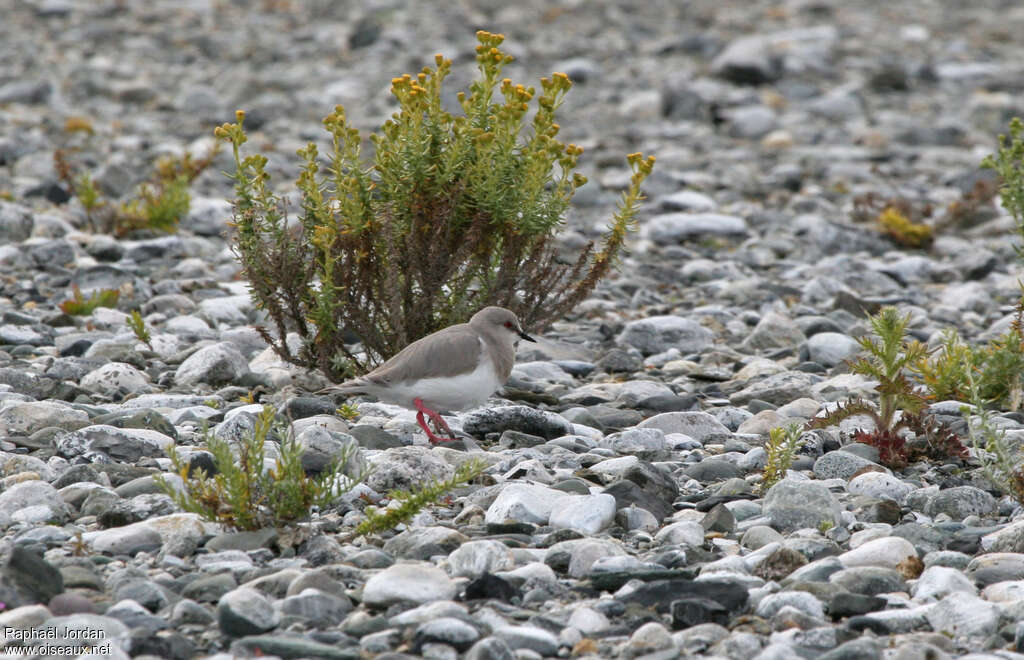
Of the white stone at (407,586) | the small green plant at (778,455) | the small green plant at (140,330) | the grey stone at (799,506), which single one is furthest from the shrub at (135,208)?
the white stone at (407,586)

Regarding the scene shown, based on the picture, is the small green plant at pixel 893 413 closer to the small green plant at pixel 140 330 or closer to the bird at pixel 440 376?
the bird at pixel 440 376

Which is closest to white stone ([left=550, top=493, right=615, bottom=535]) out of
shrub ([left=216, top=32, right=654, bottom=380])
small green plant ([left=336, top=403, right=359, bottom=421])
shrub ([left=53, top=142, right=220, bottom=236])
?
small green plant ([left=336, top=403, right=359, bottom=421])

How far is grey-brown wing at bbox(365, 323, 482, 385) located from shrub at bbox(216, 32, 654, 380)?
2.05 ft

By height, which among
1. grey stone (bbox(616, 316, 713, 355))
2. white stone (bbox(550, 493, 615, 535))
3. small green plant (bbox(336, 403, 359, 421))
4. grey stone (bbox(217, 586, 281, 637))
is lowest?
grey stone (bbox(616, 316, 713, 355))

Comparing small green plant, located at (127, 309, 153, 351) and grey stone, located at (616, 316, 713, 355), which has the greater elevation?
small green plant, located at (127, 309, 153, 351)

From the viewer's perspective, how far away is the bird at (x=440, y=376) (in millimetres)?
6480

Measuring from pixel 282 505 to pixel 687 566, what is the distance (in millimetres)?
1658

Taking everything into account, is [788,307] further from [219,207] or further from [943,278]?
[219,207]

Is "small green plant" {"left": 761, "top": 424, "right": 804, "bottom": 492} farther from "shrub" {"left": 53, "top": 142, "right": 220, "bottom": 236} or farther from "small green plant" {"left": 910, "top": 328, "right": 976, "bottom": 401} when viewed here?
"shrub" {"left": 53, "top": 142, "right": 220, "bottom": 236}

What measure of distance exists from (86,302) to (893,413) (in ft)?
18.8

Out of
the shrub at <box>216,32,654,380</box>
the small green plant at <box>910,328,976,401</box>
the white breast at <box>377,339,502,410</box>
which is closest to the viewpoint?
the white breast at <box>377,339,502,410</box>

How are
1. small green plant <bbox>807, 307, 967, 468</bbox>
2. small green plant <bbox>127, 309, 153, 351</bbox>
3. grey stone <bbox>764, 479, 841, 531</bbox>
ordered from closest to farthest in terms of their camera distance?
grey stone <bbox>764, 479, 841, 531</bbox> < small green plant <bbox>807, 307, 967, 468</bbox> < small green plant <bbox>127, 309, 153, 351</bbox>

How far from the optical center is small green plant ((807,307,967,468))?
6188 mm

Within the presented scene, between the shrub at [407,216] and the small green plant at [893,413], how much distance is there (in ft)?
5.35
